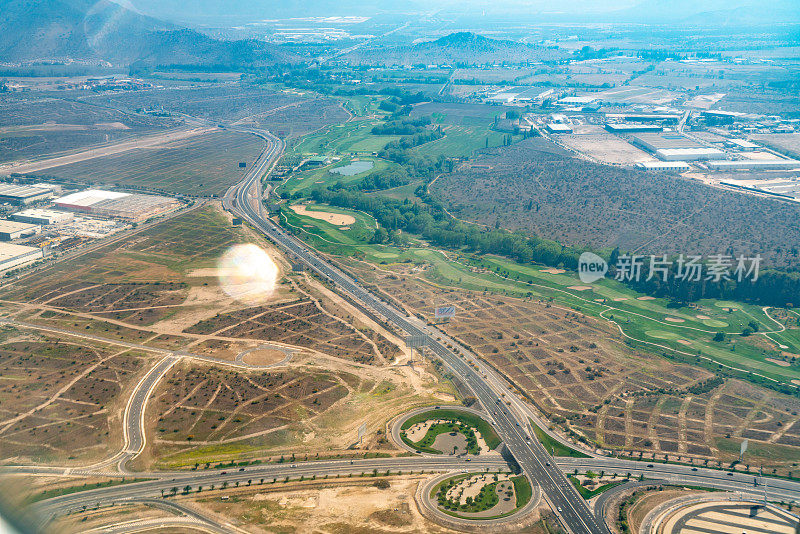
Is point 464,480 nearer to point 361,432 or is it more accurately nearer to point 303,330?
point 361,432

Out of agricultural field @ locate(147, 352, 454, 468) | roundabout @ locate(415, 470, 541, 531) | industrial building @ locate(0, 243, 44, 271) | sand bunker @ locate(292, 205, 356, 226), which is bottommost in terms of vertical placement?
roundabout @ locate(415, 470, 541, 531)

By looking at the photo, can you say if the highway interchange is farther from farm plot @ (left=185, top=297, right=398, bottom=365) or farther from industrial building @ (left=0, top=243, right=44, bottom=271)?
industrial building @ (left=0, top=243, right=44, bottom=271)

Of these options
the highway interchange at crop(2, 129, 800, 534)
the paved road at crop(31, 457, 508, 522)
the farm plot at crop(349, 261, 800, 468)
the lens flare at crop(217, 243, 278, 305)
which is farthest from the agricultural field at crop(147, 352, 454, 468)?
the lens flare at crop(217, 243, 278, 305)

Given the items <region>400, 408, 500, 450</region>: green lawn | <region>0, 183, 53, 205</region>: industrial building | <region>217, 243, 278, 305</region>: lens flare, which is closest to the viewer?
<region>400, 408, 500, 450</region>: green lawn

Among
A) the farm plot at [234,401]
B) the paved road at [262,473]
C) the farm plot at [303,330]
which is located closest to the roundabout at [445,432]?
the paved road at [262,473]

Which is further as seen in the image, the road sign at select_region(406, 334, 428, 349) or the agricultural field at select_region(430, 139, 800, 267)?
the agricultural field at select_region(430, 139, 800, 267)

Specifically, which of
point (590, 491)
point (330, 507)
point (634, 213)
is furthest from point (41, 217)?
point (634, 213)

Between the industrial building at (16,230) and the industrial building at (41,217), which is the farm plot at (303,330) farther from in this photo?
the industrial building at (41,217)
